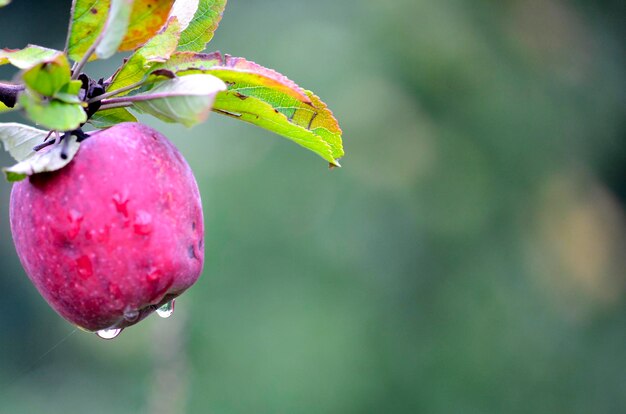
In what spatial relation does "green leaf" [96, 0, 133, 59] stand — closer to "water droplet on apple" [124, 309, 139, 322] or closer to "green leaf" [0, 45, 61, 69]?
"green leaf" [0, 45, 61, 69]

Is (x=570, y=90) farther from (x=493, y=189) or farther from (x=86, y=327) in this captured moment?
(x=86, y=327)

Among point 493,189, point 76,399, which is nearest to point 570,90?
point 493,189

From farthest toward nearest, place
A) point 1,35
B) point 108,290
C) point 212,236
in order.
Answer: point 1,35 → point 212,236 → point 108,290

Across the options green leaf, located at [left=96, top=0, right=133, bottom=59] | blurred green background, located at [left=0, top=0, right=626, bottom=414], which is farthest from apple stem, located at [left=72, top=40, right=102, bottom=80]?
blurred green background, located at [left=0, top=0, right=626, bottom=414]

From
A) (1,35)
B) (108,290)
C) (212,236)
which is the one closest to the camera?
(108,290)

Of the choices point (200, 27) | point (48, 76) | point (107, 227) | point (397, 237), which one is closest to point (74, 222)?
point (107, 227)

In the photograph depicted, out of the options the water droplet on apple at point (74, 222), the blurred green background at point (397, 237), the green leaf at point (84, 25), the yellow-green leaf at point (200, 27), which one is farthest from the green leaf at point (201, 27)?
the blurred green background at point (397, 237)

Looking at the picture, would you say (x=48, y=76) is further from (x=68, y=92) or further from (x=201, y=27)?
(x=201, y=27)
